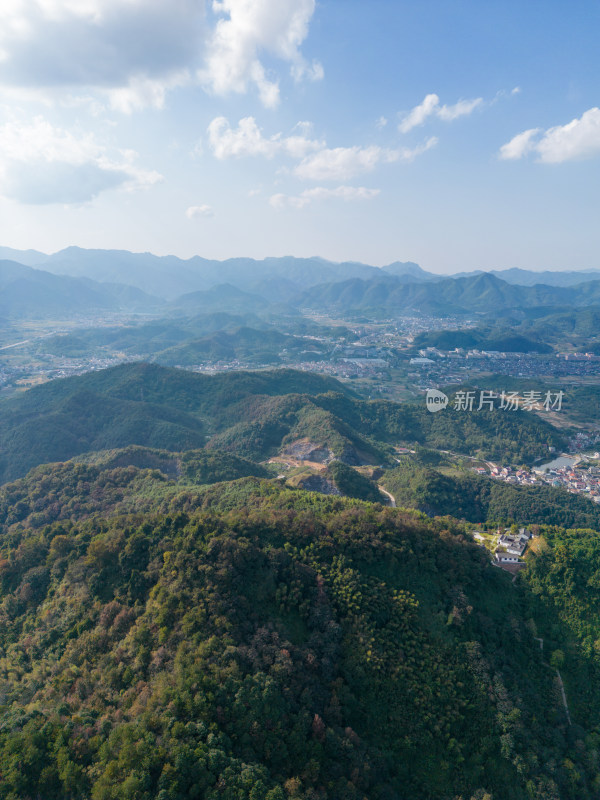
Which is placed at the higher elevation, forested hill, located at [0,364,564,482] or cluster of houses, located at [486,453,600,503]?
forested hill, located at [0,364,564,482]

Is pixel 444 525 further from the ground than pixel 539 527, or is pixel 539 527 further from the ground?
pixel 444 525

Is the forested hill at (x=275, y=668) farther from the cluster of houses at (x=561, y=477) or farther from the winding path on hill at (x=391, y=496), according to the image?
the cluster of houses at (x=561, y=477)

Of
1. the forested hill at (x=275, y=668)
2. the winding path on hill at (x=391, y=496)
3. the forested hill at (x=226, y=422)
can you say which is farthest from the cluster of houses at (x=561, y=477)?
the forested hill at (x=275, y=668)


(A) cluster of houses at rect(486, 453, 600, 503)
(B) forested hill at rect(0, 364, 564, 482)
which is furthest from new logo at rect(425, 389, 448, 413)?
(A) cluster of houses at rect(486, 453, 600, 503)

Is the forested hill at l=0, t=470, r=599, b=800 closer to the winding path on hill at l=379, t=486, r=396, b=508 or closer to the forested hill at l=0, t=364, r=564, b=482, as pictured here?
the winding path on hill at l=379, t=486, r=396, b=508

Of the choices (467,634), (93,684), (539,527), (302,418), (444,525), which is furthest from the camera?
(302,418)

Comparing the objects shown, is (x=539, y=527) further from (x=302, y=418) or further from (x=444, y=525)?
(x=302, y=418)

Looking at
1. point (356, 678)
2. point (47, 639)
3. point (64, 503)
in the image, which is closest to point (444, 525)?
point (356, 678)

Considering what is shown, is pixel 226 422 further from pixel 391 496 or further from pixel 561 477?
pixel 561 477
